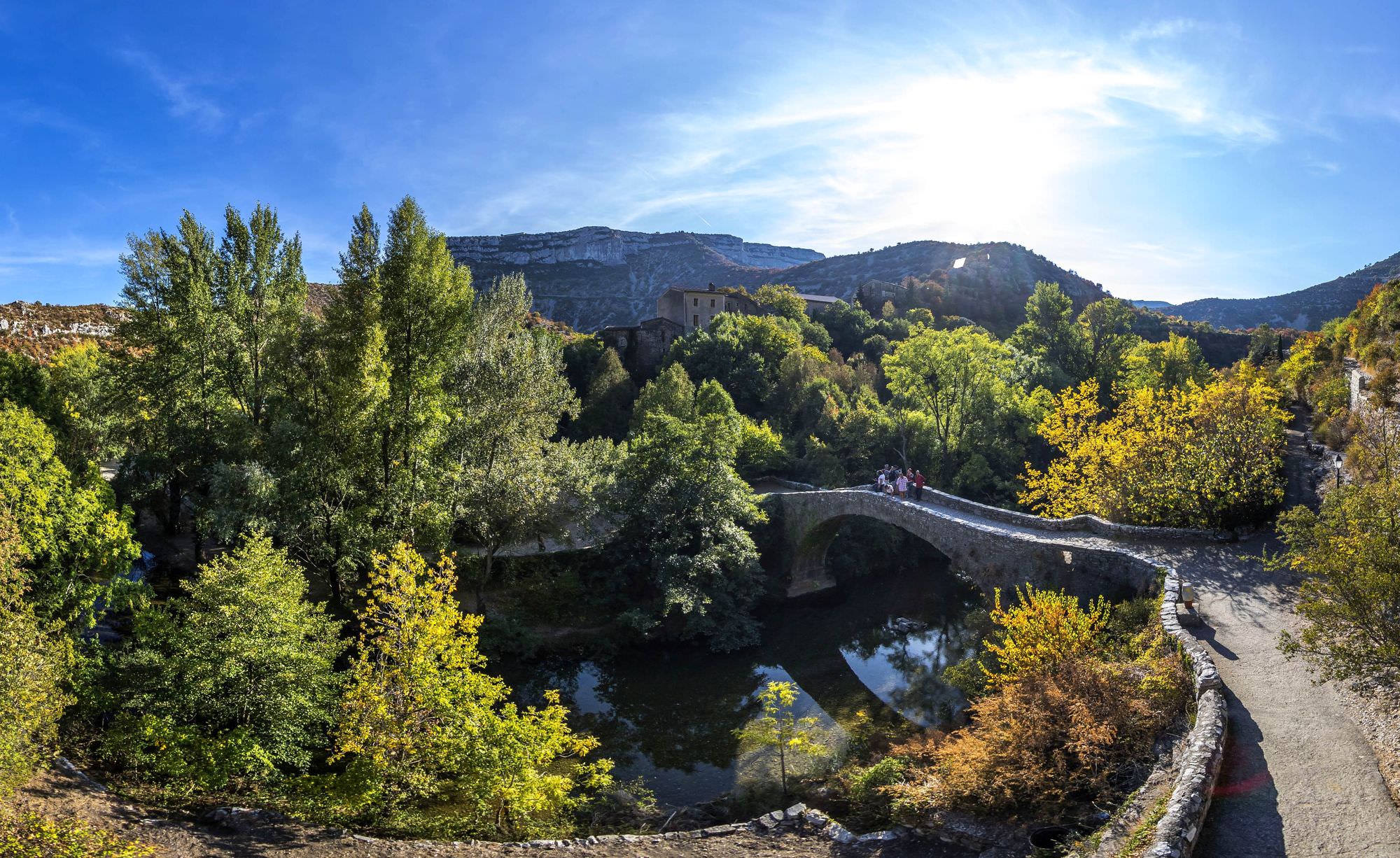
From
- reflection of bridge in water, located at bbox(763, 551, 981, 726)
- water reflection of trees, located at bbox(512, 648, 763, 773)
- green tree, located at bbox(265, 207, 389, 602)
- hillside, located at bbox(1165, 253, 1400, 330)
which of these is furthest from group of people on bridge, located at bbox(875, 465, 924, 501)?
hillside, located at bbox(1165, 253, 1400, 330)

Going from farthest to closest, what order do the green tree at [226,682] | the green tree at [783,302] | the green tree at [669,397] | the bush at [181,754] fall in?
1. the green tree at [783,302]
2. the green tree at [669,397]
3. the green tree at [226,682]
4. the bush at [181,754]

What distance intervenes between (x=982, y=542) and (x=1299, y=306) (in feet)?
355

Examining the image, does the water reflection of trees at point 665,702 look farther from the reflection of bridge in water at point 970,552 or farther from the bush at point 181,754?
the bush at point 181,754

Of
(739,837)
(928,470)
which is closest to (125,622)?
(739,837)

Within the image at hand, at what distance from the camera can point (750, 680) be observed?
22406 millimetres

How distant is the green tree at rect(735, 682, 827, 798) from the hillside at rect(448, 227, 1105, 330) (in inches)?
3526

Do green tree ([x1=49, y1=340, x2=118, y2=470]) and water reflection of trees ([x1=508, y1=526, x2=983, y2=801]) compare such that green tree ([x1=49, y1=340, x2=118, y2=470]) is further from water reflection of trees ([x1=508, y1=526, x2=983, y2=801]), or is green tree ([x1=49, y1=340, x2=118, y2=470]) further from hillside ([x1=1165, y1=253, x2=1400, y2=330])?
hillside ([x1=1165, y1=253, x2=1400, y2=330])

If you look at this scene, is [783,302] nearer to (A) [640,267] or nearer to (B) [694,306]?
(B) [694,306]

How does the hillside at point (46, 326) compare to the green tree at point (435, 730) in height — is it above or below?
above

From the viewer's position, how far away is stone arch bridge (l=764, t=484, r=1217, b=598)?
17938mm

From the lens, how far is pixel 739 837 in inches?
518

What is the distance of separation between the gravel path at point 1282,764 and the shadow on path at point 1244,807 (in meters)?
0.01

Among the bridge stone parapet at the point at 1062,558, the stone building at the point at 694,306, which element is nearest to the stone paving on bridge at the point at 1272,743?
the bridge stone parapet at the point at 1062,558

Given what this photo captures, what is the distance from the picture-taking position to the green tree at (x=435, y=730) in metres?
11.7
